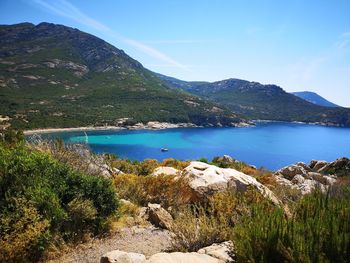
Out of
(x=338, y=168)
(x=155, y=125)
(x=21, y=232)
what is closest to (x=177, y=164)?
(x=21, y=232)

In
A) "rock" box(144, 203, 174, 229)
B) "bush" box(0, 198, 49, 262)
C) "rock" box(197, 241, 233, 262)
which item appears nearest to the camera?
"rock" box(197, 241, 233, 262)

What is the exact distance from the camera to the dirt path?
21.2ft

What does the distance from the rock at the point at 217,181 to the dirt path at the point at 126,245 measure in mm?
2422

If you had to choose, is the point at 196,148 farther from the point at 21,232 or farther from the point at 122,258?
the point at 122,258

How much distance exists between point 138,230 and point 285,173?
2442cm

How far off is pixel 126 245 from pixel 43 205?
2.15 m

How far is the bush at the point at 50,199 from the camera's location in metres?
6.16

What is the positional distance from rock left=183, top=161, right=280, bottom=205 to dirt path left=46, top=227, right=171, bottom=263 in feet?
7.95

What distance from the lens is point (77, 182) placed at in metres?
8.06

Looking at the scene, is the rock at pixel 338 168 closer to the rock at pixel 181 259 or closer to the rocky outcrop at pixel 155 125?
the rock at pixel 181 259

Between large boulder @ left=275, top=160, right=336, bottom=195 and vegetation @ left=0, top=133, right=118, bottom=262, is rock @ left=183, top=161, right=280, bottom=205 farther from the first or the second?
large boulder @ left=275, top=160, right=336, bottom=195

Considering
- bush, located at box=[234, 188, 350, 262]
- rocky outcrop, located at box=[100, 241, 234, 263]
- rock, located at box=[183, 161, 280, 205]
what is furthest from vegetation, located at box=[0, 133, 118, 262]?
bush, located at box=[234, 188, 350, 262]

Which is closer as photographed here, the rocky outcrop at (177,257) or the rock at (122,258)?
the rocky outcrop at (177,257)

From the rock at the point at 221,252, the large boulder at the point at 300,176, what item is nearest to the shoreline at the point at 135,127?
the large boulder at the point at 300,176
